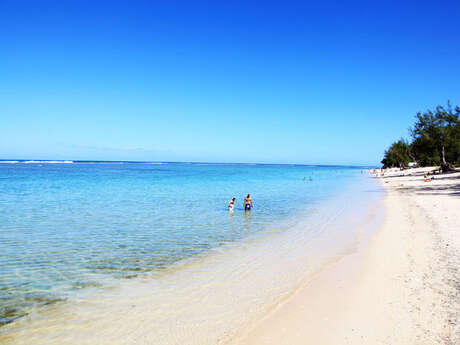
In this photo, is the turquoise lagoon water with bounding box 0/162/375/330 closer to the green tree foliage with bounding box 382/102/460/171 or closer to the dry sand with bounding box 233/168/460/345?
the dry sand with bounding box 233/168/460/345

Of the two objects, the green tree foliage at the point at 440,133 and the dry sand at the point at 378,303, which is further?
the green tree foliage at the point at 440,133

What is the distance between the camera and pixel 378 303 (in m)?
6.84

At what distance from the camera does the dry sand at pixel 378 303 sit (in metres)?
5.53

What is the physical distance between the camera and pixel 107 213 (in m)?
20.2

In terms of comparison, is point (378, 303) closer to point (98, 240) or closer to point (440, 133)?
point (98, 240)

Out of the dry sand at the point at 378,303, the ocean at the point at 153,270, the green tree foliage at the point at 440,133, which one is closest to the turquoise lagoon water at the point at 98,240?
the ocean at the point at 153,270

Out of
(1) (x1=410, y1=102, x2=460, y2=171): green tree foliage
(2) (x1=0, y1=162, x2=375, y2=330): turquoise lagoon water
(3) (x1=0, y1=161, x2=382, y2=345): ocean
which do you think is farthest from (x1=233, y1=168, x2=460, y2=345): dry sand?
(1) (x1=410, y1=102, x2=460, y2=171): green tree foliage

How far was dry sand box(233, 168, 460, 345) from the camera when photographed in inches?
218

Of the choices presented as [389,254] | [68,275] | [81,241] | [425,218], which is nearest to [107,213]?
[81,241]

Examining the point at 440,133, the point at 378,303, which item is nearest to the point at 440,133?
the point at 440,133

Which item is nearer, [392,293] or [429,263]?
[392,293]

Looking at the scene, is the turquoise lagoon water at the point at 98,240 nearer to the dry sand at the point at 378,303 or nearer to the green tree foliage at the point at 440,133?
the dry sand at the point at 378,303

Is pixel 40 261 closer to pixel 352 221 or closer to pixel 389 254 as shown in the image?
pixel 389 254

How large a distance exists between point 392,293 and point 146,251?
852 centimetres
